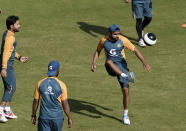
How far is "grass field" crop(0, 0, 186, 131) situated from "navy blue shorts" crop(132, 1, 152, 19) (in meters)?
1.26

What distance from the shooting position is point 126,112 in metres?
12.4

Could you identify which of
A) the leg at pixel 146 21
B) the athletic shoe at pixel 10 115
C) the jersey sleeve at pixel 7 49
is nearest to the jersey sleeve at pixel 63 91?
the jersey sleeve at pixel 7 49

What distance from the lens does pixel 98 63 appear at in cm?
1694

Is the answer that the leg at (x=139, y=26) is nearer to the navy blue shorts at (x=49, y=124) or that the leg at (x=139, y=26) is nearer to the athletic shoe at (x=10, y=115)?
the athletic shoe at (x=10, y=115)

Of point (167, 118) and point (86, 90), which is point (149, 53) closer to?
point (86, 90)

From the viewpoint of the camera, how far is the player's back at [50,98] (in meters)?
9.46

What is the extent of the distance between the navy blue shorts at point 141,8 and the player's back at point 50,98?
364 inches

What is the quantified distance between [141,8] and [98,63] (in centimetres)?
297

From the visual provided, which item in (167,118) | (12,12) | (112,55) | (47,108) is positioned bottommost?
(167,118)

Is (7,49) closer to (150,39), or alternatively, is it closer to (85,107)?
(85,107)

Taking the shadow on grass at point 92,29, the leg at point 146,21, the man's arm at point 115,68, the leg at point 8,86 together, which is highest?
the leg at point 146,21

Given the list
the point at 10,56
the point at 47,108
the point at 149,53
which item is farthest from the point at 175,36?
the point at 47,108

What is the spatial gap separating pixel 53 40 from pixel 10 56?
286 inches

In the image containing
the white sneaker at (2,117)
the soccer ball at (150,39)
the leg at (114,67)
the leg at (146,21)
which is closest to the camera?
the white sneaker at (2,117)
